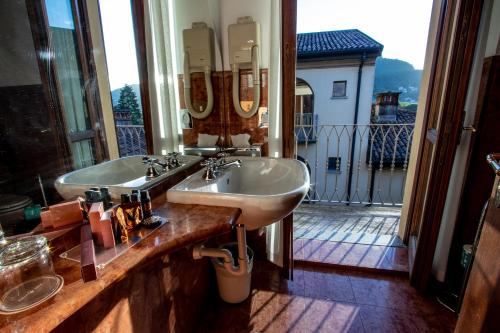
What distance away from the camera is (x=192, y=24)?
56.1 inches

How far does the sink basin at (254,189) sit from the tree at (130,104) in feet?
1.19

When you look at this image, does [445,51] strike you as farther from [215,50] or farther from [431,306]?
[431,306]

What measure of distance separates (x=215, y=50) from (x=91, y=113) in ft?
3.17

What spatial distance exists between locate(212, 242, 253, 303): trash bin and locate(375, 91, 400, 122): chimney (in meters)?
6.27

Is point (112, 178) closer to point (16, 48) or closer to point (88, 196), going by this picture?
point (88, 196)

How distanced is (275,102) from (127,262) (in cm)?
116

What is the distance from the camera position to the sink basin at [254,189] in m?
0.83

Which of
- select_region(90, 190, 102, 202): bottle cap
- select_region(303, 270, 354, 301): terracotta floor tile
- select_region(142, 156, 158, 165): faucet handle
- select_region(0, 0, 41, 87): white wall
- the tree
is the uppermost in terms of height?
select_region(0, 0, 41, 87): white wall

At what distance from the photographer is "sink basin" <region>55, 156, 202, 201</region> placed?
29.9 inches

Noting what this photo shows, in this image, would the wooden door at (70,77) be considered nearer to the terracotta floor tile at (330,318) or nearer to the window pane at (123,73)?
the window pane at (123,73)

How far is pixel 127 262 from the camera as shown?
1.79 feet

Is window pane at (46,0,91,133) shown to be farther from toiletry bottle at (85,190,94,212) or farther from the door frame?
the door frame

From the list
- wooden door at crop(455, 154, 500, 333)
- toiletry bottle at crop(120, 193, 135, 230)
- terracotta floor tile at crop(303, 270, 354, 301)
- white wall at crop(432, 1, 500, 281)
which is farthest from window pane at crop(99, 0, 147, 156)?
white wall at crop(432, 1, 500, 281)

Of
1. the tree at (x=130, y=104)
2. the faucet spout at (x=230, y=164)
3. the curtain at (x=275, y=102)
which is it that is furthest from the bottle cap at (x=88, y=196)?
the curtain at (x=275, y=102)
